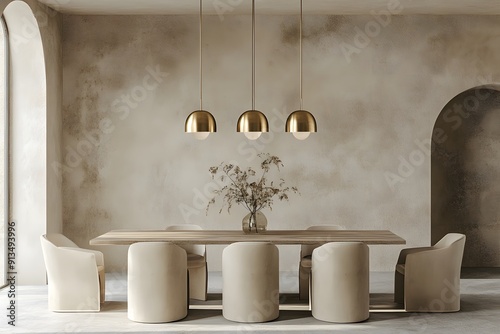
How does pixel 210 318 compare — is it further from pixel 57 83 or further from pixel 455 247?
pixel 57 83

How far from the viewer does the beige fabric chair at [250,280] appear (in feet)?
17.6

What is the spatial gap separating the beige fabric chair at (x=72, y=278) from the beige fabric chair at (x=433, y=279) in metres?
2.76

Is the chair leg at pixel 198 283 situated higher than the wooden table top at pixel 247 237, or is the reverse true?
the wooden table top at pixel 247 237

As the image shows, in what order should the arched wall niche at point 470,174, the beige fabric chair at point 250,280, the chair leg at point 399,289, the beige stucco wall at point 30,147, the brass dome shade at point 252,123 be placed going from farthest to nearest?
the arched wall niche at point 470,174, the beige stucco wall at point 30,147, the chair leg at point 399,289, the brass dome shade at point 252,123, the beige fabric chair at point 250,280

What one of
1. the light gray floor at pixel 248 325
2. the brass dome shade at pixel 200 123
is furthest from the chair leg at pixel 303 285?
the brass dome shade at pixel 200 123

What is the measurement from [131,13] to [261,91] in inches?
72.9

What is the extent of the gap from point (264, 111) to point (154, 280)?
3.37m


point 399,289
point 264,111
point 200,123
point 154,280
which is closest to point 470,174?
point 264,111

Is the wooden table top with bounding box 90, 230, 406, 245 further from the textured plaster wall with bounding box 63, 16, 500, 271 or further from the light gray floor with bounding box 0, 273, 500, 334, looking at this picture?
the textured plaster wall with bounding box 63, 16, 500, 271

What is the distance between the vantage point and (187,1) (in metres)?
7.51

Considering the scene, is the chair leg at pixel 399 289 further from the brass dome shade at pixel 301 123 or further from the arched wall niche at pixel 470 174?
the arched wall niche at pixel 470 174

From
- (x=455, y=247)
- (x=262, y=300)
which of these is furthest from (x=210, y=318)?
(x=455, y=247)

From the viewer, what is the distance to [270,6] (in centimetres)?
770

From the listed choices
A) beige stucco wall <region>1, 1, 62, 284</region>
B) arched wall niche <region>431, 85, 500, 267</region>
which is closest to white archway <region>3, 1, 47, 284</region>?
beige stucco wall <region>1, 1, 62, 284</region>
